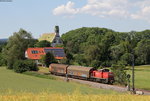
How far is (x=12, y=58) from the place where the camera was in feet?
322

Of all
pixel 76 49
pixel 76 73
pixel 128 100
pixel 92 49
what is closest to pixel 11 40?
pixel 92 49

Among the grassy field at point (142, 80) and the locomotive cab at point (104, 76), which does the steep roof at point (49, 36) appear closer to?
the grassy field at point (142, 80)

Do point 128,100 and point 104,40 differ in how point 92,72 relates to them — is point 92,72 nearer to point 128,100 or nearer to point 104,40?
point 128,100

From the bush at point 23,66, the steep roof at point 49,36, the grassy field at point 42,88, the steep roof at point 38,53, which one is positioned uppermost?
the steep roof at point 49,36

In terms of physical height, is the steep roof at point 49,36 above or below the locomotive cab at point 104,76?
above

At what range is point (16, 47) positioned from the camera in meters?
102

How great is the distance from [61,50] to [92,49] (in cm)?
1319

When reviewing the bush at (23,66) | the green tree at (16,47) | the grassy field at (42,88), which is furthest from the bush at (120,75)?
the green tree at (16,47)

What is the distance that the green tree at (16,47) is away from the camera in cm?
9836

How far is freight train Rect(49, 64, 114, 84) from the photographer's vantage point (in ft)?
192

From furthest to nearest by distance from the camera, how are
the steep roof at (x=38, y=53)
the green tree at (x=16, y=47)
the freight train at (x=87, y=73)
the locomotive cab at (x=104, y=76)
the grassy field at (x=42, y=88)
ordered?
1. the steep roof at (x=38, y=53)
2. the green tree at (x=16, y=47)
3. the freight train at (x=87, y=73)
4. the locomotive cab at (x=104, y=76)
5. the grassy field at (x=42, y=88)

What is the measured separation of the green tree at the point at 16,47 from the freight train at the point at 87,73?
26227 millimetres

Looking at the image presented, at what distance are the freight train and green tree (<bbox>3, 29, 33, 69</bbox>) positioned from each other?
1033 inches

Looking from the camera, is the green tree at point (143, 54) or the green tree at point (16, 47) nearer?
the green tree at point (16, 47)
